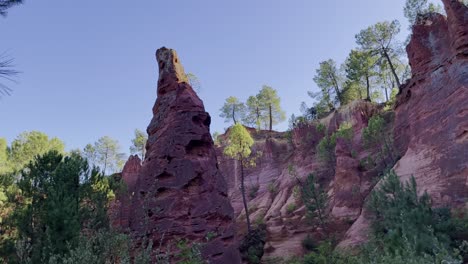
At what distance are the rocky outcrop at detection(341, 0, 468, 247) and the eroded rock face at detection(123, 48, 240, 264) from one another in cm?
1131


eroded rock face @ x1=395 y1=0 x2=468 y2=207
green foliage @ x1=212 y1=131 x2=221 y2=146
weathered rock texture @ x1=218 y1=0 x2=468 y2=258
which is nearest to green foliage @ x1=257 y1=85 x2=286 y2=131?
green foliage @ x1=212 y1=131 x2=221 y2=146

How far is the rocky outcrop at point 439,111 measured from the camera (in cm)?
1934

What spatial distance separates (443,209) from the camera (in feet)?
54.3

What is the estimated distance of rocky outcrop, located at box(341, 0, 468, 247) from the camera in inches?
762

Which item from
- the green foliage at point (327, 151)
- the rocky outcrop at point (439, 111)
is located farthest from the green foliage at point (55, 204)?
the green foliage at point (327, 151)

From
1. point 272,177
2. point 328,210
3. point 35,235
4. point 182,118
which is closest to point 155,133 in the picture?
point 182,118

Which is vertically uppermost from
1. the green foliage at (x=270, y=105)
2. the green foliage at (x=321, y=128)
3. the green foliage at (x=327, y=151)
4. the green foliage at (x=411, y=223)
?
the green foliage at (x=270, y=105)

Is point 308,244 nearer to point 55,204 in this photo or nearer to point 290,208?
point 290,208

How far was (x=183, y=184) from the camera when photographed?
14172 millimetres

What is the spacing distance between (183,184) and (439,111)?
18082 millimetres

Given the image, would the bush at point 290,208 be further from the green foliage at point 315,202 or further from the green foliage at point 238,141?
the green foliage at point 238,141

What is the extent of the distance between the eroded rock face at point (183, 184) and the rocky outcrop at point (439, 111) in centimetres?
1131

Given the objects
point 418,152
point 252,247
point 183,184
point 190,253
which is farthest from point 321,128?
point 190,253

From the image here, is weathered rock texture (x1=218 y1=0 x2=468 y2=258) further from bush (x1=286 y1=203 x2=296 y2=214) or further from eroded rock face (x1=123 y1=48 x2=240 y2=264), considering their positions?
eroded rock face (x1=123 y1=48 x2=240 y2=264)
